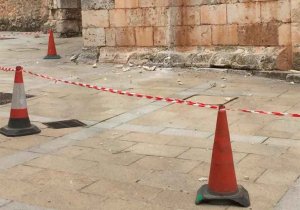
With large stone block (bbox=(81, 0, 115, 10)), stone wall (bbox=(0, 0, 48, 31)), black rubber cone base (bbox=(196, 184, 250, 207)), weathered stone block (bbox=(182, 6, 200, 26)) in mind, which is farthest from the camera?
stone wall (bbox=(0, 0, 48, 31))

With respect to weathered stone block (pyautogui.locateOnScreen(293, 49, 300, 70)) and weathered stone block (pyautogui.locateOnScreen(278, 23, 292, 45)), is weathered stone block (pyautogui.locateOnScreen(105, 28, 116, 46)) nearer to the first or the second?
weathered stone block (pyautogui.locateOnScreen(278, 23, 292, 45))

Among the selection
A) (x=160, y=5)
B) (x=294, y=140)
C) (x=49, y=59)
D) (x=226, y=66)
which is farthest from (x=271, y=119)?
(x=49, y=59)

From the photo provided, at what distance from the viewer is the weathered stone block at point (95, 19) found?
38.0ft

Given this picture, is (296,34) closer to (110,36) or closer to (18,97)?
(110,36)

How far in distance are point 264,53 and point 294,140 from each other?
13.7ft

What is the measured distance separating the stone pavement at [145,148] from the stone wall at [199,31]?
25.4 inches

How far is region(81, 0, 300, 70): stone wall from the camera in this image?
9.20 m

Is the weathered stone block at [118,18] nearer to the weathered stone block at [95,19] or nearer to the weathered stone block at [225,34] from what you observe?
the weathered stone block at [95,19]

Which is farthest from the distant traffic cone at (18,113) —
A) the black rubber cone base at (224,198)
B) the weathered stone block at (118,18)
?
the weathered stone block at (118,18)

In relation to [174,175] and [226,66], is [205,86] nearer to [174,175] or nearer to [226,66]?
[226,66]

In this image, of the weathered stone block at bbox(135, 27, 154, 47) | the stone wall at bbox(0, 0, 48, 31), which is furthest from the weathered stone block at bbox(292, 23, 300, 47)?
the stone wall at bbox(0, 0, 48, 31)

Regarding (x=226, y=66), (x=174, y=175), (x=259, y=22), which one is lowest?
(x=174, y=175)

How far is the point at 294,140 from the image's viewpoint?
5.52 metres

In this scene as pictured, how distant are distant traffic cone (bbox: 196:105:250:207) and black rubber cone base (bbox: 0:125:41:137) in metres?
2.86
